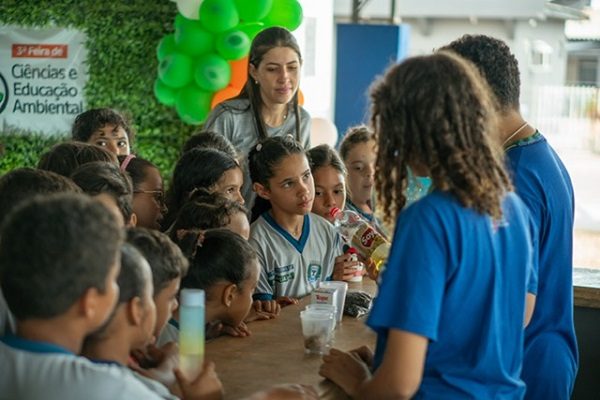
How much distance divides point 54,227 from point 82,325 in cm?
20

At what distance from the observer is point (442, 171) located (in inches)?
82.7

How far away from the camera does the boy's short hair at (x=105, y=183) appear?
317 centimetres

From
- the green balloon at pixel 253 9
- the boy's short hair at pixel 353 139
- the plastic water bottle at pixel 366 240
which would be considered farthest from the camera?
the green balloon at pixel 253 9

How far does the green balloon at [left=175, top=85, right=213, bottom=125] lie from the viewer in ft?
24.1

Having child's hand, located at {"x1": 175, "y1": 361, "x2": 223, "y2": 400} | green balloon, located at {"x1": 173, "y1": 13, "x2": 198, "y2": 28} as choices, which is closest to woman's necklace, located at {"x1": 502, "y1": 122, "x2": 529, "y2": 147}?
child's hand, located at {"x1": 175, "y1": 361, "x2": 223, "y2": 400}

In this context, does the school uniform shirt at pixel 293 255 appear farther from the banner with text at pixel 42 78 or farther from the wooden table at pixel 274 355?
the banner with text at pixel 42 78

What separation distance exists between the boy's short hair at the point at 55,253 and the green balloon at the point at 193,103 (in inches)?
215

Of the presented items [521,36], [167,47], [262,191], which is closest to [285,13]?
[167,47]

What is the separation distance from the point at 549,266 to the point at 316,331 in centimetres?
69

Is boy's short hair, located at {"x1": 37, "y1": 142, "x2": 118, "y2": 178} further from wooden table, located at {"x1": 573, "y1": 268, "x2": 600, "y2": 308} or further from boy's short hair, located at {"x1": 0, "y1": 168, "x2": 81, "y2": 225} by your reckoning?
wooden table, located at {"x1": 573, "y1": 268, "x2": 600, "y2": 308}

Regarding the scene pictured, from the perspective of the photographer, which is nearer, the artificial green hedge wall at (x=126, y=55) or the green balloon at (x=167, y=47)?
the green balloon at (x=167, y=47)

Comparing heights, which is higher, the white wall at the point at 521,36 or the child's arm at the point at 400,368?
the white wall at the point at 521,36

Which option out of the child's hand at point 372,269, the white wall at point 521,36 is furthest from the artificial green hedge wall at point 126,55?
the white wall at point 521,36

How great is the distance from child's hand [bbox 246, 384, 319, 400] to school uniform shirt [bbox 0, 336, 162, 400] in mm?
432
